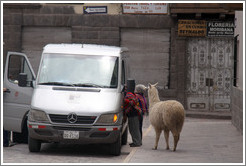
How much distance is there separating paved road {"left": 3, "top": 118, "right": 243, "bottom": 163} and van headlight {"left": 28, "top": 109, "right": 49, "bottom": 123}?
77 cm

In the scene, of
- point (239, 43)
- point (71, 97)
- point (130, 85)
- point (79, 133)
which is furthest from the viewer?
point (239, 43)

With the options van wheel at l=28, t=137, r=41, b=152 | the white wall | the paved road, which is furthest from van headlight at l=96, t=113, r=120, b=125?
the white wall

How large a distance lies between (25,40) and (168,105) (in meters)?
15.2

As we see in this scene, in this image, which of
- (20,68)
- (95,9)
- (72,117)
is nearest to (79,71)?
(72,117)

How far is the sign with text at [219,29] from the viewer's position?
2575 cm

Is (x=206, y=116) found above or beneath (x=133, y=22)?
beneath

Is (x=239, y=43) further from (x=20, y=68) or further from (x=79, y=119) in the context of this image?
(x=79, y=119)

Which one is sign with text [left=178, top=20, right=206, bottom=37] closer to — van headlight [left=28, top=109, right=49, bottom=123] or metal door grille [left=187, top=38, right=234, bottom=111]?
metal door grille [left=187, top=38, right=234, bottom=111]

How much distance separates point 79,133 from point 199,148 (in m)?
3.09

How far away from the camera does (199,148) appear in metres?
14.1

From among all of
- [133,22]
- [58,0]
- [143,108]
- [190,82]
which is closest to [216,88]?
[190,82]

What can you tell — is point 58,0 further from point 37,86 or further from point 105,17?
point 37,86

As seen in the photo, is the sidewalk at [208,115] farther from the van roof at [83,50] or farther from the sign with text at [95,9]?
the van roof at [83,50]

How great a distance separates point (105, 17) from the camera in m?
26.5
